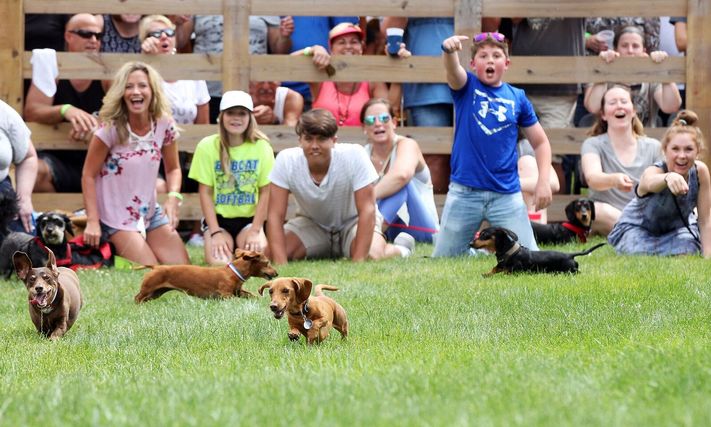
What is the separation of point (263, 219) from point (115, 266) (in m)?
1.28

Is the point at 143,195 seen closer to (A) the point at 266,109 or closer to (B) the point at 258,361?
(A) the point at 266,109

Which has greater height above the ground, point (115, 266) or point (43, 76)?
point (43, 76)

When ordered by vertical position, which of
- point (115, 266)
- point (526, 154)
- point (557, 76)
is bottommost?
Answer: point (115, 266)

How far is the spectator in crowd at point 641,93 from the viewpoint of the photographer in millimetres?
11664

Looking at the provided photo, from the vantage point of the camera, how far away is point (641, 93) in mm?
12031

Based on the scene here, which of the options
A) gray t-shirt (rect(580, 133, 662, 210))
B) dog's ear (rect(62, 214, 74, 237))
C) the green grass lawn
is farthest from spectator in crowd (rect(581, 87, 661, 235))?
dog's ear (rect(62, 214, 74, 237))

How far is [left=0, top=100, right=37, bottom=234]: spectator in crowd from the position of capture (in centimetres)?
906

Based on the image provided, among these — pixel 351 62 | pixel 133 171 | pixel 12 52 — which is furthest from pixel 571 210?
pixel 12 52

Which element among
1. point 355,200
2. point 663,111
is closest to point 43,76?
point 355,200

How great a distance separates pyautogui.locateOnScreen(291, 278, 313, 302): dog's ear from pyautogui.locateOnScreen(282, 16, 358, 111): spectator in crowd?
712 centimetres

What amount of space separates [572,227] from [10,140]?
15.9 ft

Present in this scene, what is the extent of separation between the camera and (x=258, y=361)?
4.93m

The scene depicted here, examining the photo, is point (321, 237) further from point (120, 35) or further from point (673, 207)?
point (120, 35)

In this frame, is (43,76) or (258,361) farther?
(43,76)
